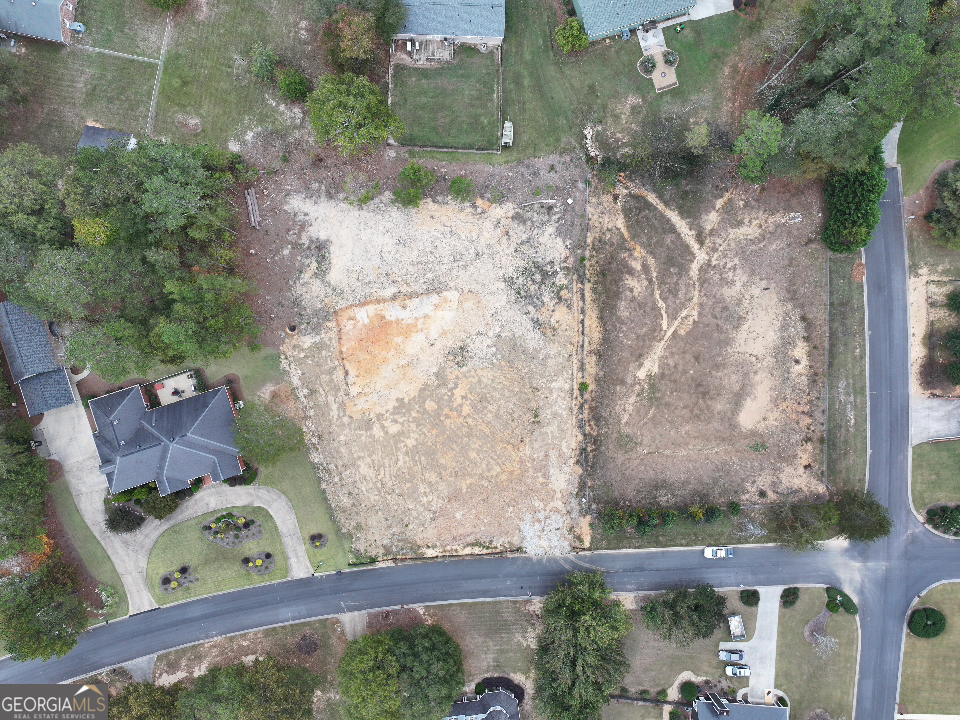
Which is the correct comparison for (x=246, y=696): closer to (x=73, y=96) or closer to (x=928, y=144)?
(x=73, y=96)

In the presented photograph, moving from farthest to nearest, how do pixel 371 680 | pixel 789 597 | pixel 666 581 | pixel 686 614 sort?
pixel 666 581 < pixel 789 597 < pixel 686 614 < pixel 371 680

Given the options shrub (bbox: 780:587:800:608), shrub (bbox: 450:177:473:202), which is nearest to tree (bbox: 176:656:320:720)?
shrub (bbox: 780:587:800:608)

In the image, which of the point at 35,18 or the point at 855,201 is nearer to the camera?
the point at 35,18

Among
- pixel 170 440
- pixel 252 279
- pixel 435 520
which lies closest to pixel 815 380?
pixel 435 520

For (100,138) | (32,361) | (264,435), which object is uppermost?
(100,138)

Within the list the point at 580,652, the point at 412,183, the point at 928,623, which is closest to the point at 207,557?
the point at 580,652

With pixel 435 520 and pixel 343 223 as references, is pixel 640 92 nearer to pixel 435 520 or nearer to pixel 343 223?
pixel 343 223

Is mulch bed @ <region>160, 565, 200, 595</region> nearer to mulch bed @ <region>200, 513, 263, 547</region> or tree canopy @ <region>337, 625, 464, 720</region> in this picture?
mulch bed @ <region>200, 513, 263, 547</region>
